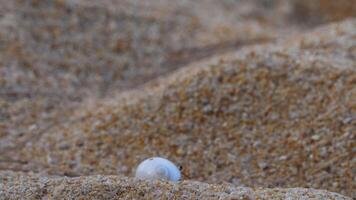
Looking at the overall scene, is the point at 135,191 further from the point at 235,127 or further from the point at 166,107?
the point at 166,107

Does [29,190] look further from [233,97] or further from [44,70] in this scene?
[44,70]

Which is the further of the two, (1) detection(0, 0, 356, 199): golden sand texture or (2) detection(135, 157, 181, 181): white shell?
(1) detection(0, 0, 356, 199): golden sand texture

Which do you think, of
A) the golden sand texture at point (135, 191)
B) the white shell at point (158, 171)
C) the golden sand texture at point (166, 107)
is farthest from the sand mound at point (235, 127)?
the golden sand texture at point (135, 191)

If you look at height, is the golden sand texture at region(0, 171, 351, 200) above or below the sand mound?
below

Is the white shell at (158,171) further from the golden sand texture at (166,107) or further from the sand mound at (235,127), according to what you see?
the sand mound at (235,127)

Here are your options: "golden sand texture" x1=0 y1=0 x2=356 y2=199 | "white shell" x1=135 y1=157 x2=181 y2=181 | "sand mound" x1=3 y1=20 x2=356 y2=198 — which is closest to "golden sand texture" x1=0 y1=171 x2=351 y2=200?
"golden sand texture" x1=0 y1=0 x2=356 y2=199

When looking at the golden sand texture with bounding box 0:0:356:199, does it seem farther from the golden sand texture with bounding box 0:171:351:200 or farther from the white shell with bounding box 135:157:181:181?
the white shell with bounding box 135:157:181:181
